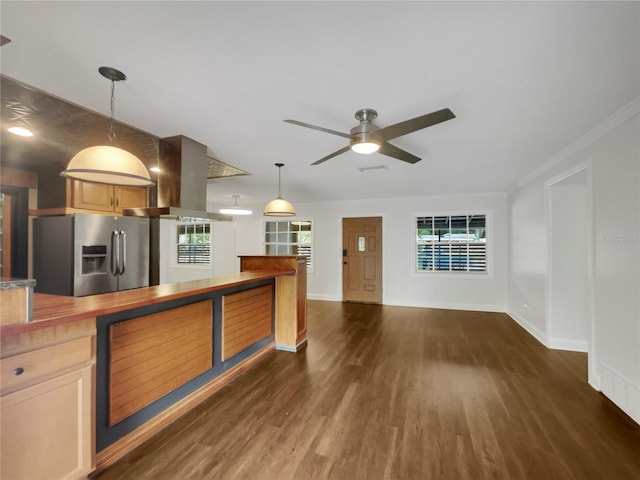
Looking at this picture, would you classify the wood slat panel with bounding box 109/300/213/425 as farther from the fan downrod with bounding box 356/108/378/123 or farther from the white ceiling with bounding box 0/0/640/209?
the fan downrod with bounding box 356/108/378/123

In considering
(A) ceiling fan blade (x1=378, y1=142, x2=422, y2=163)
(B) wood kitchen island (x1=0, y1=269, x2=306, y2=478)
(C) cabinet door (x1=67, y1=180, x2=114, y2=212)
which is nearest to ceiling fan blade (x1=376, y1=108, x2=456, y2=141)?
(A) ceiling fan blade (x1=378, y1=142, x2=422, y2=163)

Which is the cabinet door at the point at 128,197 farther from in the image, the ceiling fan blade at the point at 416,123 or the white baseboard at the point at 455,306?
the white baseboard at the point at 455,306

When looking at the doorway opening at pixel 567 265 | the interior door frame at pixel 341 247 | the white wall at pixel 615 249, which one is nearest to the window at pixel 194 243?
the interior door frame at pixel 341 247

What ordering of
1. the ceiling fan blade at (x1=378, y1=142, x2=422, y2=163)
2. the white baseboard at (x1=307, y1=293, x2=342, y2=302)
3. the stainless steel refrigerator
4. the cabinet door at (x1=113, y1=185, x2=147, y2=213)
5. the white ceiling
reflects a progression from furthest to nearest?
1. the white baseboard at (x1=307, y1=293, x2=342, y2=302)
2. the cabinet door at (x1=113, y1=185, x2=147, y2=213)
3. the stainless steel refrigerator
4. the ceiling fan blade at (x1=378, y1=142, x2=422, y2=163)
5. the white ceiling

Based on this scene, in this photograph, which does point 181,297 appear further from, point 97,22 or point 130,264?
point 130,264

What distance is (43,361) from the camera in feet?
4.33

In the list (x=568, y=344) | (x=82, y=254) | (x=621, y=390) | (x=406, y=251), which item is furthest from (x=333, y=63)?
(x=406, y=251)

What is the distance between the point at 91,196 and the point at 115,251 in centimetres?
80

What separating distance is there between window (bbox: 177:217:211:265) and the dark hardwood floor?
208 inches

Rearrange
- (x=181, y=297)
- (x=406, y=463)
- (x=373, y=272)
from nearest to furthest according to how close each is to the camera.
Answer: (x=406, y=463)
(x=181, y=297)
(x=373, y=272)

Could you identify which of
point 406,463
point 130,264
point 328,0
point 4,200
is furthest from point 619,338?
point 4,200

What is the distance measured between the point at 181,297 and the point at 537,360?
153 inches

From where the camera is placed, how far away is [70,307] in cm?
157

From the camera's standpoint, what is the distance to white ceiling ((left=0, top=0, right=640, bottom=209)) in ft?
4.34
